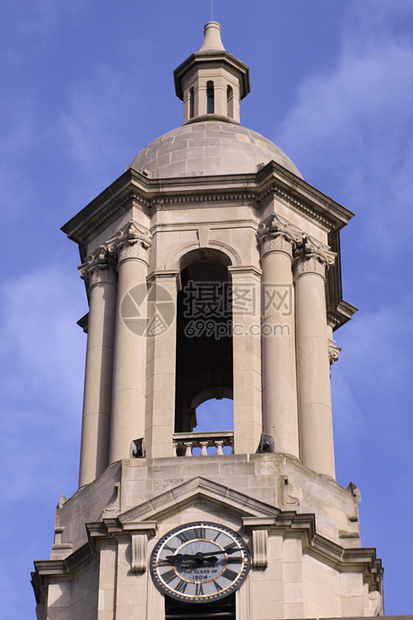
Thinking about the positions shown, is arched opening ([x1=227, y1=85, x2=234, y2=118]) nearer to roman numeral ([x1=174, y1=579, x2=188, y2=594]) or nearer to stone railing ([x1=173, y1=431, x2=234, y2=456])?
stone railing ([x1=173, y1=431, x2=234, y2=456])

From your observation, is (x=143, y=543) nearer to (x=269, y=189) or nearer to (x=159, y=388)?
(x=159, y=388)

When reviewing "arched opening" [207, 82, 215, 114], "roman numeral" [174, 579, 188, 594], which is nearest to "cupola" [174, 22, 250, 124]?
"arched opening" [207, 82, 215, 114]

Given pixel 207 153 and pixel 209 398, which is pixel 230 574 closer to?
pixel 209 398

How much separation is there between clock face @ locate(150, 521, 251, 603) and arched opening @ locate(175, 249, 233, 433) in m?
11.0

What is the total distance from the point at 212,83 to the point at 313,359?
12525mm

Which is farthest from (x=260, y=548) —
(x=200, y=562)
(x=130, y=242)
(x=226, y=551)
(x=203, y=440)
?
(x=130, y=242)

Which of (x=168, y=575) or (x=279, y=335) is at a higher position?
(x=279, y=335)

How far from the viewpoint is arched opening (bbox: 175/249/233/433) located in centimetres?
5309

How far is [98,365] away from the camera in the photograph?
4691 cm

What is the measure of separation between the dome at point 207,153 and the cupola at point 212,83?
183 cm

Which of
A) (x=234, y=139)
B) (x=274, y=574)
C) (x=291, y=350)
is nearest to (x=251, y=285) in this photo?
(x=291, y=350)

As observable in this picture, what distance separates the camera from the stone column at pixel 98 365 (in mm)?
45344

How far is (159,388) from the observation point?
1795 inches

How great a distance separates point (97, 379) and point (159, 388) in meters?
1.91
